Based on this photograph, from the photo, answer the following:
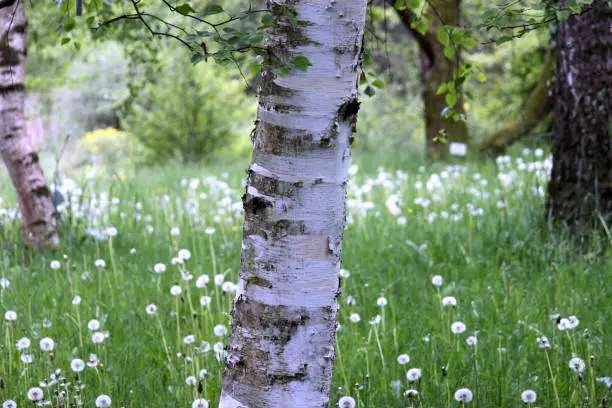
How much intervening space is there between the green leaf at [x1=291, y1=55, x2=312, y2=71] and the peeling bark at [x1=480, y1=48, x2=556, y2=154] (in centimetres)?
848

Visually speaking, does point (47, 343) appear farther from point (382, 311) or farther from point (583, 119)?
point (583, 119)

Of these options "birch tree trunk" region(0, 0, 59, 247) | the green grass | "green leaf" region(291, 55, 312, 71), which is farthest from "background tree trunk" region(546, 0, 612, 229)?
"birch tree trunk" region(0, 0, 59, 247)

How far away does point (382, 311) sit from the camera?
3.10m

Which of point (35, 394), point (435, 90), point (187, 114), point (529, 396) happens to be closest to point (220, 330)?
point (35, 394)

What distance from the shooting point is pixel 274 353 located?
5.17 ft

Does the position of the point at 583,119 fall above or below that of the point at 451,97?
below

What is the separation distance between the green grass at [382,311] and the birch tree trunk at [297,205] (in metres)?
0.81

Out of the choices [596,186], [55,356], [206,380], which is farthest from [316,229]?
[596,186]

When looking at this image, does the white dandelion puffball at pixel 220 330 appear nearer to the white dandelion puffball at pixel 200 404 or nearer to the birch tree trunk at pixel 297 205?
the white dandelion puffball at pixel 200 404

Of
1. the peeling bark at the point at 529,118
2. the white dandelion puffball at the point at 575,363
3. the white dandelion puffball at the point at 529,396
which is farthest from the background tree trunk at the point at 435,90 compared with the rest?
the white dandelion puffball at the point at 529,396

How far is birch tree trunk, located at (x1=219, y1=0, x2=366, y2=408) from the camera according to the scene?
1531 mm

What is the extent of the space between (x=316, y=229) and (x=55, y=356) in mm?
1725

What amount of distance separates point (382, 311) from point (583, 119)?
6.66 ft

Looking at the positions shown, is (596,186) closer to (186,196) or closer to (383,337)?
(383,337)
